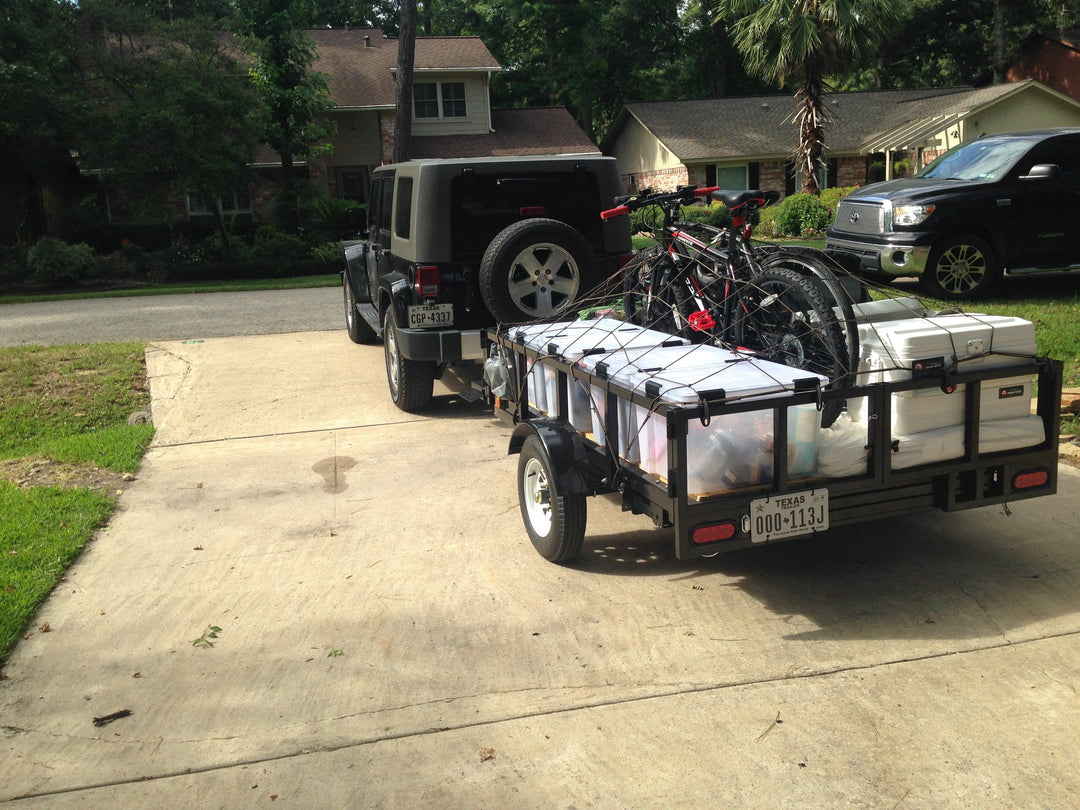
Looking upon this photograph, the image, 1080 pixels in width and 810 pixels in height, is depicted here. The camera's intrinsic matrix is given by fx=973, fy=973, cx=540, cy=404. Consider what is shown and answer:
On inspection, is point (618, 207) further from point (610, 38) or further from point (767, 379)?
point (610, 38)

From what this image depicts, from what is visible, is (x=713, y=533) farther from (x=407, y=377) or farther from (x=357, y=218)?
(x=357, y=218)

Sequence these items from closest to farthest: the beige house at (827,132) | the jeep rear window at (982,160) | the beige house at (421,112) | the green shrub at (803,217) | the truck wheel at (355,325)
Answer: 1. the jeep rear window at (982,160)
2. the truck wheel at (355,325)
3. the green shrub at (803,217)
4. the beige house at (827,132)
5. the beige house at (421,112)

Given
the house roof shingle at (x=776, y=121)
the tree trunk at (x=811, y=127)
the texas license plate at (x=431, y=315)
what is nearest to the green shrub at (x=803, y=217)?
the tree trunk at (x=811, y=127)

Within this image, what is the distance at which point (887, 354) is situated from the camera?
4492 millimetres

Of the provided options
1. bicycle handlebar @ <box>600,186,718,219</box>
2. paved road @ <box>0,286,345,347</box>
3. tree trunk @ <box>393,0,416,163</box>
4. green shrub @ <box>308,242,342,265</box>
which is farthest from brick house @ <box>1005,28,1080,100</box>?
bicycle handlebar @ <box>600,186,718,219</box>

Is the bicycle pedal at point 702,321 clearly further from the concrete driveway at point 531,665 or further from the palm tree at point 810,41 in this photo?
the palm tree at point 810,41

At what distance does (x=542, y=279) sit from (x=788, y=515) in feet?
12.3

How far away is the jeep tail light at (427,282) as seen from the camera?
766 centimetres

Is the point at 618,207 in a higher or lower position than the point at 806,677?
higher

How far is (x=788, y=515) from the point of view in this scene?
13.5ft

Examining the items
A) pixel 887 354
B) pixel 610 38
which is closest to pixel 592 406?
pixel 887 354

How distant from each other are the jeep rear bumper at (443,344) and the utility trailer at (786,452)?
290 centimetres

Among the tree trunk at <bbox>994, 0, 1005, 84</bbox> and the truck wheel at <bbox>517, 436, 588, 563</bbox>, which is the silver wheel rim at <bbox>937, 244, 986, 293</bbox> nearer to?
the truck wheel at <bbox>517, 436, 588, 563</bbox>

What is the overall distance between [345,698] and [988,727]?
95.0 inches
